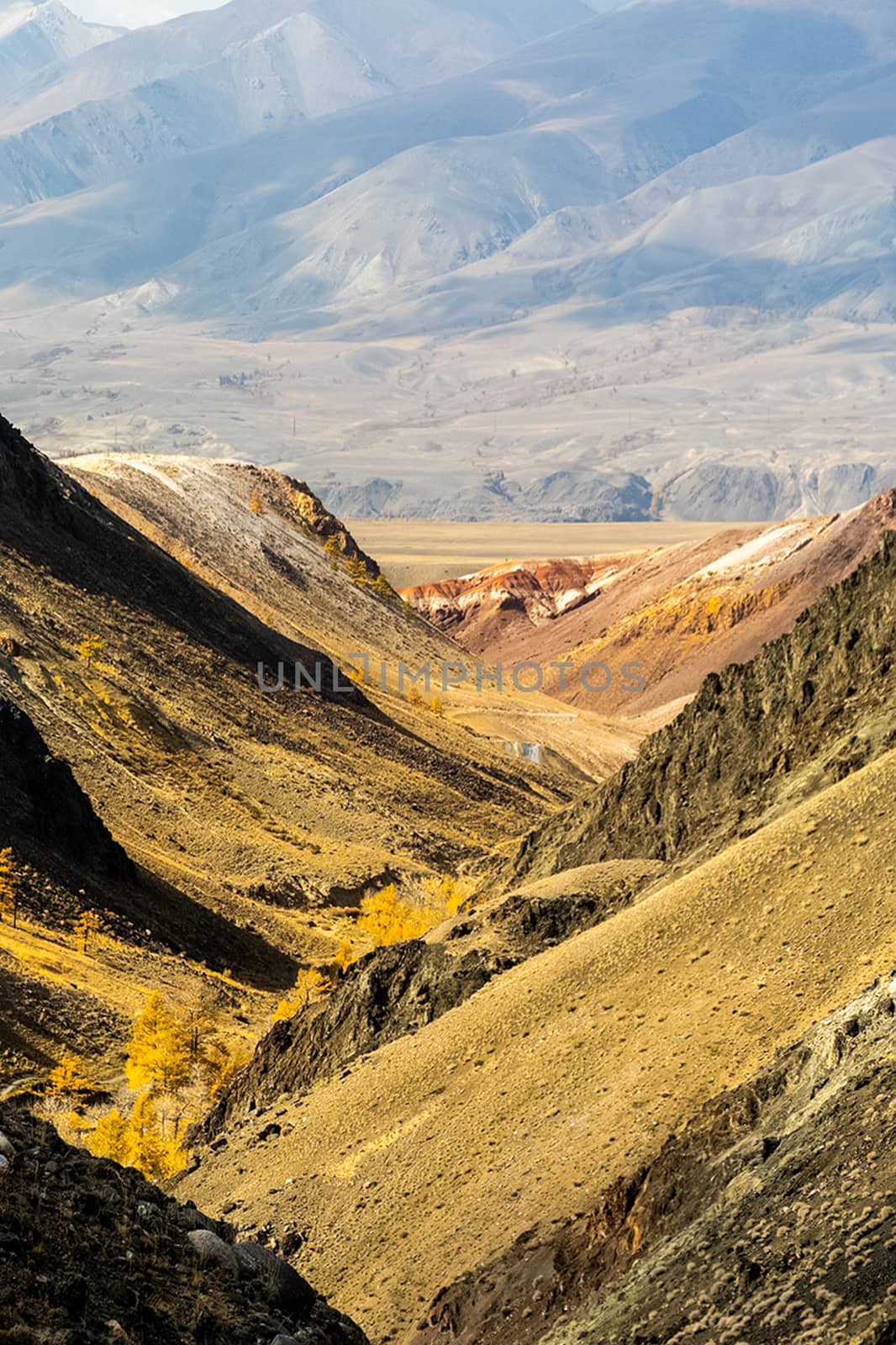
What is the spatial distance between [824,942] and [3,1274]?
17023 mm

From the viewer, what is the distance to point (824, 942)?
30219 millimetres

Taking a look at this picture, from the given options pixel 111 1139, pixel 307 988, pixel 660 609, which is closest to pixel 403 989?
pixel 111 1139

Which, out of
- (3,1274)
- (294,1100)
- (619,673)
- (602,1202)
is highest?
(3,1274)

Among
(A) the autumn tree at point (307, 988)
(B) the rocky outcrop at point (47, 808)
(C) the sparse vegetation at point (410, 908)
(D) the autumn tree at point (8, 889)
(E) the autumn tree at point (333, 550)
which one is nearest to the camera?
(D) the autumn tree at point (8, 889)

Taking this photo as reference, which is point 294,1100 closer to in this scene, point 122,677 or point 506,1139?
point 506,1139

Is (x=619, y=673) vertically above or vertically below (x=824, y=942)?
below

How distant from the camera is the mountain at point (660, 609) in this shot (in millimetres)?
150500

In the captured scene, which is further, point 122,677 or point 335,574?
point 335,574

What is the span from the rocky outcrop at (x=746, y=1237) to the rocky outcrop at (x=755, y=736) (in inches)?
582

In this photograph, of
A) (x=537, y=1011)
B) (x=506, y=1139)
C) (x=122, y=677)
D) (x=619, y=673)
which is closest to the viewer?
(x=506, y=1139)

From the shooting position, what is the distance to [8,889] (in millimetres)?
54688

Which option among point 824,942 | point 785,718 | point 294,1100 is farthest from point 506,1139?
point 785,718

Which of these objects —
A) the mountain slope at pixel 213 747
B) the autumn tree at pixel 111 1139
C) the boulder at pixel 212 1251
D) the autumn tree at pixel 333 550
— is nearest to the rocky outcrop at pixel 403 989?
the autumn tree at pixel 111 1139

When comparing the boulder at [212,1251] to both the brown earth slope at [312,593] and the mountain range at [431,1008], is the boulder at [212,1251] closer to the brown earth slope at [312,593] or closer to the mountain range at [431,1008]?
the mountain range at [431,1008]
